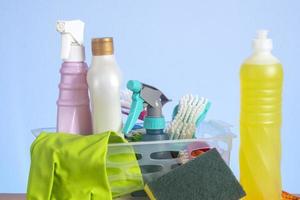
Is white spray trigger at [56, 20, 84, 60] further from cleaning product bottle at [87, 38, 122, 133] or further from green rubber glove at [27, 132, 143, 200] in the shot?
green rubber glove at [27, 132, 143, 200]

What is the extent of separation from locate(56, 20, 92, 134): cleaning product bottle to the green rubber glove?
3.4 inches

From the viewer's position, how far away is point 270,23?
3.90 feet

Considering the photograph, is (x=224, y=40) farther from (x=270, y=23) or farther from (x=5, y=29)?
(x=5, y=29)

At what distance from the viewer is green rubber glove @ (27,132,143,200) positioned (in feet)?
2.13

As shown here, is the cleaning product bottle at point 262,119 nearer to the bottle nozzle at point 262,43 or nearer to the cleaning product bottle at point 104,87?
the bottle nozzle at point 262,43

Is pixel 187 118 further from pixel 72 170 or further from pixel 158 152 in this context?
pixel 72 170

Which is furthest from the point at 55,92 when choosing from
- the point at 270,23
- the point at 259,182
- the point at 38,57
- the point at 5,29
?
the point at 259,182

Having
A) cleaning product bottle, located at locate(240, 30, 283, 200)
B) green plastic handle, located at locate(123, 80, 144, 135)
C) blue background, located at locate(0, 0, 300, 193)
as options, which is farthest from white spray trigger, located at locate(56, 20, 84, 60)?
blue background, located at locate(0, 0, 300, 193)

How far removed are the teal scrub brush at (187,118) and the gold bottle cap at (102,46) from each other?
14 centimetres

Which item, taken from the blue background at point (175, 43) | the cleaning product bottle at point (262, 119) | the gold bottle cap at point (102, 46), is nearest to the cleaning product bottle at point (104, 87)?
the gold bottle cap at point (102, 46)

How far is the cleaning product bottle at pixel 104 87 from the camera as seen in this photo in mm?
731

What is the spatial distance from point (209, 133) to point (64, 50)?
27cm

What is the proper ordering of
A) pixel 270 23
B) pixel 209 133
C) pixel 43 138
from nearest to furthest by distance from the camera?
pixel 43 138 < pixel 209 133 < pixel 270 23

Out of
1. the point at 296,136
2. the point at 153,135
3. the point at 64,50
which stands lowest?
the point at 296,136
